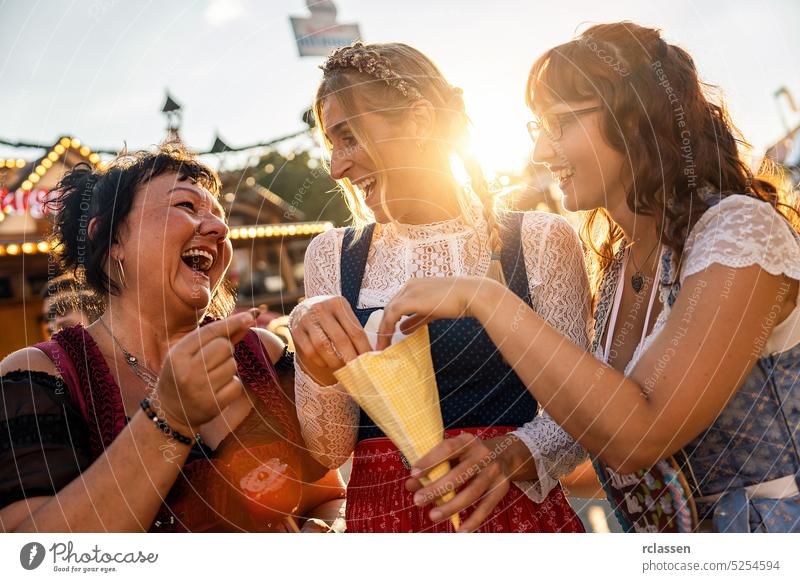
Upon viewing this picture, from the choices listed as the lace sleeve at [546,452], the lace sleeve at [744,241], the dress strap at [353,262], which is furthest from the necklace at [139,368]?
the lace sleeve at [744,241]

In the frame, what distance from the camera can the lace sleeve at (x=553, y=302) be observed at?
48.6 inches

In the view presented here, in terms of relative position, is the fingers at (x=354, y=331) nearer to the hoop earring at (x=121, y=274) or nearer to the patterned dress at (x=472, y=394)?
the patterned dress at (x=472, y=394)

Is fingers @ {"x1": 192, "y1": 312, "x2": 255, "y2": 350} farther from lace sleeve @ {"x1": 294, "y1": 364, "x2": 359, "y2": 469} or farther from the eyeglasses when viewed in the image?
the eyeglasses

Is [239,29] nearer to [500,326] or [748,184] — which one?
[500,326]

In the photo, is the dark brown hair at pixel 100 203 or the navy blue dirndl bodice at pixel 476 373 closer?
the navy blue dirndl bodice at pixel 476 373

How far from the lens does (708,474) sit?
109 cm

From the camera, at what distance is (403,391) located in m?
0.96

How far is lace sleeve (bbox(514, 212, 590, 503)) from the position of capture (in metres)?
1.23

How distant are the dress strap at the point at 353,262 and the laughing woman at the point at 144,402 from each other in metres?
0.27

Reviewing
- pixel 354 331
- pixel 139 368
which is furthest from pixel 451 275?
pixel 139 368

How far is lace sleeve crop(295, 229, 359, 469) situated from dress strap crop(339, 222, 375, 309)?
0.06 ft

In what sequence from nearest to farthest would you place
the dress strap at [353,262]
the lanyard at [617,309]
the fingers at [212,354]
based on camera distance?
the fingers at [212,354] < the lanyard at [617,309] < the dress strap at [353,262]

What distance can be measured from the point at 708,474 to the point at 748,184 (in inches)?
20.9

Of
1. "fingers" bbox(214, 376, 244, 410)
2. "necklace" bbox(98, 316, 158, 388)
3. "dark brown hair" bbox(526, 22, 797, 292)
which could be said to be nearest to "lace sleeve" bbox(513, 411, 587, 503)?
"dark brown hair" bbox(526, 22, 797, 292)
